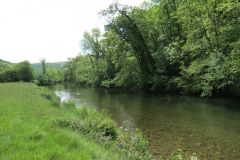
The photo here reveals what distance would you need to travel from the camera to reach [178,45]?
37531 millimetres

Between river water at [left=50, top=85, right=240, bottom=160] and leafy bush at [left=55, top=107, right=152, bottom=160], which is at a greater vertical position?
leafy bush at [left=55, top=107, right=152, bottom=160]

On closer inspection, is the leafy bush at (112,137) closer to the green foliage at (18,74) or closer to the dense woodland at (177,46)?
the dense woodland at (177,46)

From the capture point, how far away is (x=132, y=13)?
46.0 meters

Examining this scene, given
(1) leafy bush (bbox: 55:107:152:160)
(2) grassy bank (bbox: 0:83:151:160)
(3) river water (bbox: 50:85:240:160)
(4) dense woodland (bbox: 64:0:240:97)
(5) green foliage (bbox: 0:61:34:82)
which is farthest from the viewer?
(5) green foliage (bbox: 0:61:34:82)

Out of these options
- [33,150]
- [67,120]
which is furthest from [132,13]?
[33,150]

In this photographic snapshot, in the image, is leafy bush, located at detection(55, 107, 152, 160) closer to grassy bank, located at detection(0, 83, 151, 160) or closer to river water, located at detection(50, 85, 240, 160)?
grassy bank, located at detection(0, 83, 151, 160)

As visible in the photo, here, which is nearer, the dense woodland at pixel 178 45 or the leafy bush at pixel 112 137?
the leafy bush at pixel 112 137

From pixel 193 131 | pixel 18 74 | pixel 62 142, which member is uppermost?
pixel 18 74

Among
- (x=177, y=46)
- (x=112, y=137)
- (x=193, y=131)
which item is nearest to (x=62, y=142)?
(x=112, y=137)

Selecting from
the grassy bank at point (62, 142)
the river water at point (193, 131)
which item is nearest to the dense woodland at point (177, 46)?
the river water at point (193, 131)

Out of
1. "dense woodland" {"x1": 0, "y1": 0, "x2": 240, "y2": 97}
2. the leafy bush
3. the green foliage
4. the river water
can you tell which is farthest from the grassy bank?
the green foliage

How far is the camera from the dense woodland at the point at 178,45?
27172 mm

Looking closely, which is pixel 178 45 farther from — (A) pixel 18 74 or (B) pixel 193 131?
(A) pixel 18 74

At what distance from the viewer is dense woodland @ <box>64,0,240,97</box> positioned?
27.2 metres
